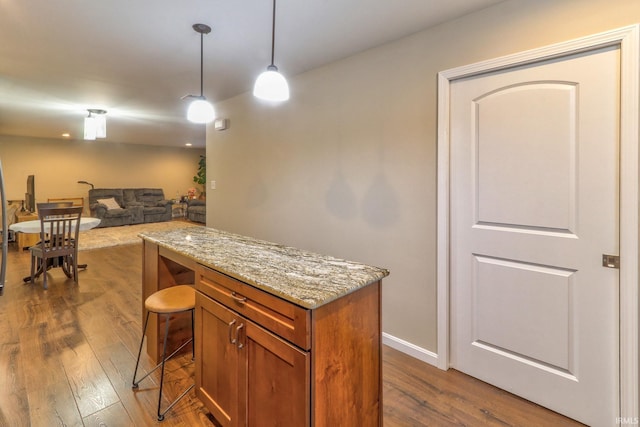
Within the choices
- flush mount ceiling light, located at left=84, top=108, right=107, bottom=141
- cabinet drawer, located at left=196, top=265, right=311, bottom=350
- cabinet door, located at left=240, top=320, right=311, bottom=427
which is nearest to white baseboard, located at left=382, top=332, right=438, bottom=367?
cabinet door, located at left=240, top=320, right=311, bottom=427

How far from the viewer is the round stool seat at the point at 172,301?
1.70 m

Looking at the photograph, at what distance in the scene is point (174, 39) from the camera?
2.36 meters

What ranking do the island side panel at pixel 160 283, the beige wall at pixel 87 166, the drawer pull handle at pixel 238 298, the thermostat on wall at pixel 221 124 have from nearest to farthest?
the drawer pull handle at pixel 238 298
the island side panel at pixel 160 283
the thermostat on wall at pixel 221 124
the beige wall at pixel 87 166

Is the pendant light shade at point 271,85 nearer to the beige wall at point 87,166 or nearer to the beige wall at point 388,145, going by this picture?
the beige wall at point 388,145

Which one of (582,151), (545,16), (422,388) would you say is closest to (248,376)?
(422,388)

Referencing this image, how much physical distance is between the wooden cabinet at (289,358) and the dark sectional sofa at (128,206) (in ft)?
26.8

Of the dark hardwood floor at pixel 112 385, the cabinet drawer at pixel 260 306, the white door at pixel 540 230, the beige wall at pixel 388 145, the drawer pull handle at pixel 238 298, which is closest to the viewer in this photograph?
the cabinet drawer at pixel 260 306

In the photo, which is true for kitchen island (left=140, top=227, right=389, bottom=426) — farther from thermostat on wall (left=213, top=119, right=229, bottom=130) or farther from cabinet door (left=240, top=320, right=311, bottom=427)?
thermostat on wall (left=213, top=119, right=229, bottom=130)

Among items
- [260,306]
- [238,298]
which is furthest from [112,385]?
[260,306]

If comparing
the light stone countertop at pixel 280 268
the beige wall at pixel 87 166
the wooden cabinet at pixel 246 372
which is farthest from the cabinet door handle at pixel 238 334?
the beige wall at pixel 87 166

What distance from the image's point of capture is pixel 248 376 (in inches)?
52.4

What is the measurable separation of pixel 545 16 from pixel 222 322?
2382 millimetres

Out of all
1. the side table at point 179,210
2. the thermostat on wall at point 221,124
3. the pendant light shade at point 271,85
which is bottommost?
the side table at point 179,210

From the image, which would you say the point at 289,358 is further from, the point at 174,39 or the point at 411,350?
the point at 174,39
